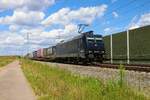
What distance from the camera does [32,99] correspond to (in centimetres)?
1434

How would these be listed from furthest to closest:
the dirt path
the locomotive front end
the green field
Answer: the locomotive front end → the green field → the dirt path

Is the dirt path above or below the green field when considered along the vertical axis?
below

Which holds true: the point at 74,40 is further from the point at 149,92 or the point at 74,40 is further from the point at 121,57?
the point at 149,92

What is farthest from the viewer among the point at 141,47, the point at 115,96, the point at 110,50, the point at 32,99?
the point at 110,50

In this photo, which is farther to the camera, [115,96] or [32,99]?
[32,99]

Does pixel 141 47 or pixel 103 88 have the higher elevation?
pixel 141 47

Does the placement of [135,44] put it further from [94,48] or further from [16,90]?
[16,90]

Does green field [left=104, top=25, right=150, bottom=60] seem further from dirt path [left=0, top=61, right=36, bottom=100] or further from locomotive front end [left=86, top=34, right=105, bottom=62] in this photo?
dirt path [left=0, top=61, right=36, bottom=100]

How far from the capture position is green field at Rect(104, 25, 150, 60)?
35.8 metres

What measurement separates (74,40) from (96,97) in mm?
32356

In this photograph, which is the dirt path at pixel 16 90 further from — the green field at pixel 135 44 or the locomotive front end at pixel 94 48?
the green field at pixel 135 44

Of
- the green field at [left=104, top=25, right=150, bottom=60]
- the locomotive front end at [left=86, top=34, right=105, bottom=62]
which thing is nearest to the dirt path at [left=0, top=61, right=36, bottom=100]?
the locomotive front end at [left=86, top=34, right=105, bottom=62]

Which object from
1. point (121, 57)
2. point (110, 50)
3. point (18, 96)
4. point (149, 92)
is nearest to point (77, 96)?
point (149, 92)

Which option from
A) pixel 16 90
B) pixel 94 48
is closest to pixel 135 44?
pixel 94 48
